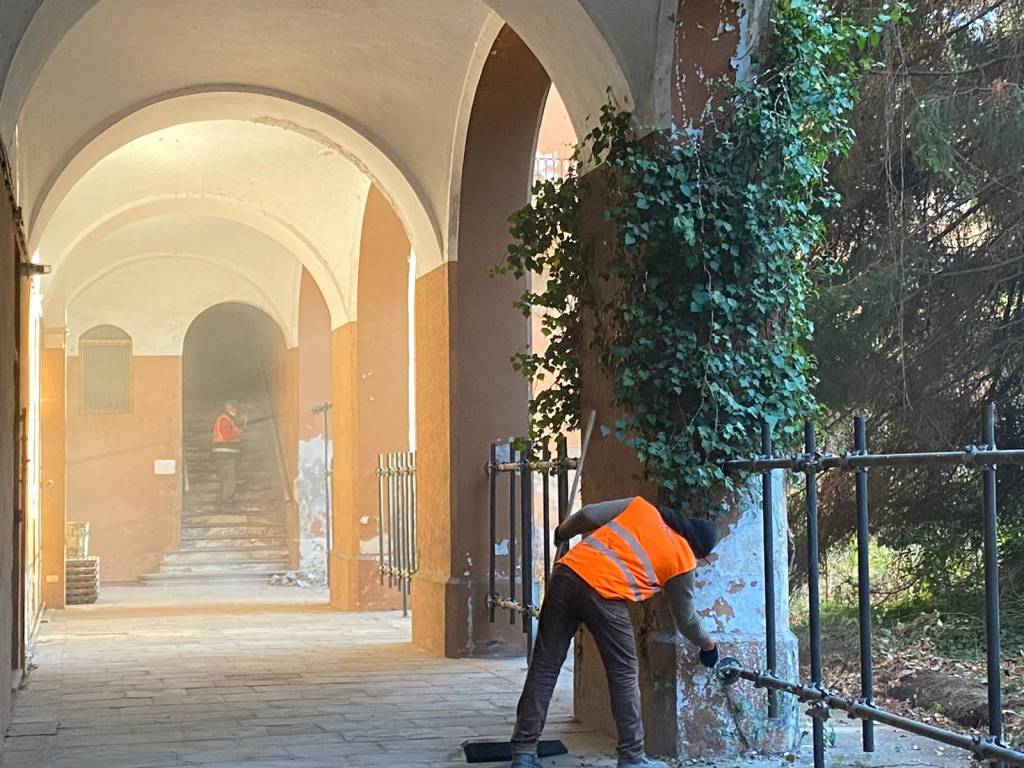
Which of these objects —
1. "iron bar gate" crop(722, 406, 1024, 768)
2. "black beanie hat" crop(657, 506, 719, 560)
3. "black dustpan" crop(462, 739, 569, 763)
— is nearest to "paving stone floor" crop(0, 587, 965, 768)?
"black dustpan" crop(462, 739, 569, 763)

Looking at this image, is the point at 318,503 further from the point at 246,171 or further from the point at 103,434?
the point at 246,171

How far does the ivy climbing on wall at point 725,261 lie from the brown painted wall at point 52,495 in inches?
397

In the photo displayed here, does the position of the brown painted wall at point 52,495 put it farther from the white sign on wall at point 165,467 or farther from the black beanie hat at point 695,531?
the black beanie hat at point 695,531

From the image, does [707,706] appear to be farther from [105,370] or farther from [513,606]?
[105,370]

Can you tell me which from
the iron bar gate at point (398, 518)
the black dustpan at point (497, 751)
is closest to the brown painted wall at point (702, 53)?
the black dustpan at point (497, 751)

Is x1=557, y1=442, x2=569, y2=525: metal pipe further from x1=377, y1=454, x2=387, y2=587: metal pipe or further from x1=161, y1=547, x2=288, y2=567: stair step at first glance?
x1=161, y1=547, x2=288, y2=567: stair step

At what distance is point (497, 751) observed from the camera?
5.39 m

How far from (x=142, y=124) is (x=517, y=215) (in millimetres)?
4575

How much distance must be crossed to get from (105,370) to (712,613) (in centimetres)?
1673

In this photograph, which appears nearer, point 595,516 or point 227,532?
point 595,516

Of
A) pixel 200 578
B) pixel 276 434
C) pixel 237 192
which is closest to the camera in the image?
pixel 237 192

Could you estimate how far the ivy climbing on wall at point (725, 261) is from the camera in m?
5.44

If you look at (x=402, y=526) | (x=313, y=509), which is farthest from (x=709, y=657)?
(x=313, y=509)

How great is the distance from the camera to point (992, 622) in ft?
11.8
